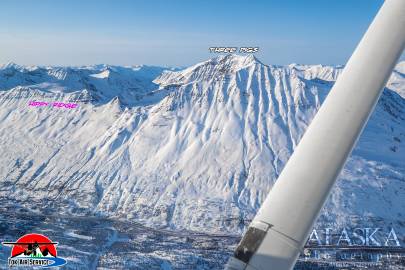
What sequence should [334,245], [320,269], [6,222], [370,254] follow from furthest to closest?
1. [6,222]
2. [334,245]
3. [370,254]
4. [320,269]

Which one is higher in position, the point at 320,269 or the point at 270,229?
the point at 270,229

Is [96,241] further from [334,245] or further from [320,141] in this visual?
[320,141]

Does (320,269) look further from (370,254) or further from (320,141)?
(320,141)

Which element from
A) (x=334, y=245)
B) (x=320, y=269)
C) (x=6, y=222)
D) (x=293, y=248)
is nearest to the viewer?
(x=293, y=248)

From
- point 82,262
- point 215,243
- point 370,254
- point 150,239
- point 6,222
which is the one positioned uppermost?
point 370,254

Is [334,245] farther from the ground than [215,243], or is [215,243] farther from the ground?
[334,245]

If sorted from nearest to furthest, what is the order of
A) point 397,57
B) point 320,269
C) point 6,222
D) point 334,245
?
point 397,57, point 320,269, point 334,245, point 6,222

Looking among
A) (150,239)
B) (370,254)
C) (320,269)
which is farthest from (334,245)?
(150,239)

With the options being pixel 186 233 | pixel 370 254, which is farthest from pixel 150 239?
pixel 370 254

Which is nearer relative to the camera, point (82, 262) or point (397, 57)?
point (397, 57)
